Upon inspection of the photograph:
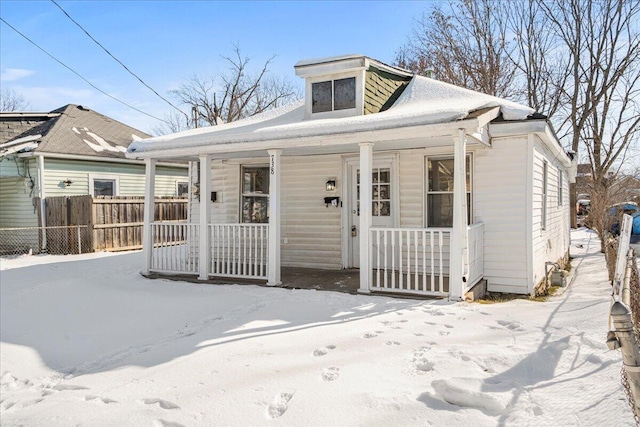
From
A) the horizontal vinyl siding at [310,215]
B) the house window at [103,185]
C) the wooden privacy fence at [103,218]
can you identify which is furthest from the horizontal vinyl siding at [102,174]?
the horizontal vinyl siding at [310,215]

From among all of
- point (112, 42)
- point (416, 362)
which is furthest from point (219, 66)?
point (416, 362)

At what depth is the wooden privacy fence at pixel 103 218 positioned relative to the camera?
1262cm

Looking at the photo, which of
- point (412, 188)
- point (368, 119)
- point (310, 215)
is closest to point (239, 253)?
point (310, 215)

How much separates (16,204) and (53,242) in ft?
7.98

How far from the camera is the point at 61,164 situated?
13.5 meters

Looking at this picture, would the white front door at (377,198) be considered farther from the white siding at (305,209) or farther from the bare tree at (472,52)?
the bare tree at (472,52)

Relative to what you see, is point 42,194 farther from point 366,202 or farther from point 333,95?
point 366,202

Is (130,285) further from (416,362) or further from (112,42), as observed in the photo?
(112,42)

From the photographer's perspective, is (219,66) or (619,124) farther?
(219,66)

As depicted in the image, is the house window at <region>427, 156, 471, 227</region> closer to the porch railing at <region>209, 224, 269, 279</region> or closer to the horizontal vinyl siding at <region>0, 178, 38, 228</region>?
the porch railing at <region>209, 224, 269, 279</region>

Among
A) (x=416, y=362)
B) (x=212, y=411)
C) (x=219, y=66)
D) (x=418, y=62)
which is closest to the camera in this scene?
(x=212, y=411)

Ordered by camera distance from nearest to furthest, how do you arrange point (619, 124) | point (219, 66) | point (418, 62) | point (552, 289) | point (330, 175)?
1. point (552, 289)
2. point (330, 175)
3. point (619, 124)
4. point (418, 62)
5. point (219, 66)

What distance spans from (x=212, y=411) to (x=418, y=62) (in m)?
24.0

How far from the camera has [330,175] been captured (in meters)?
8.75
